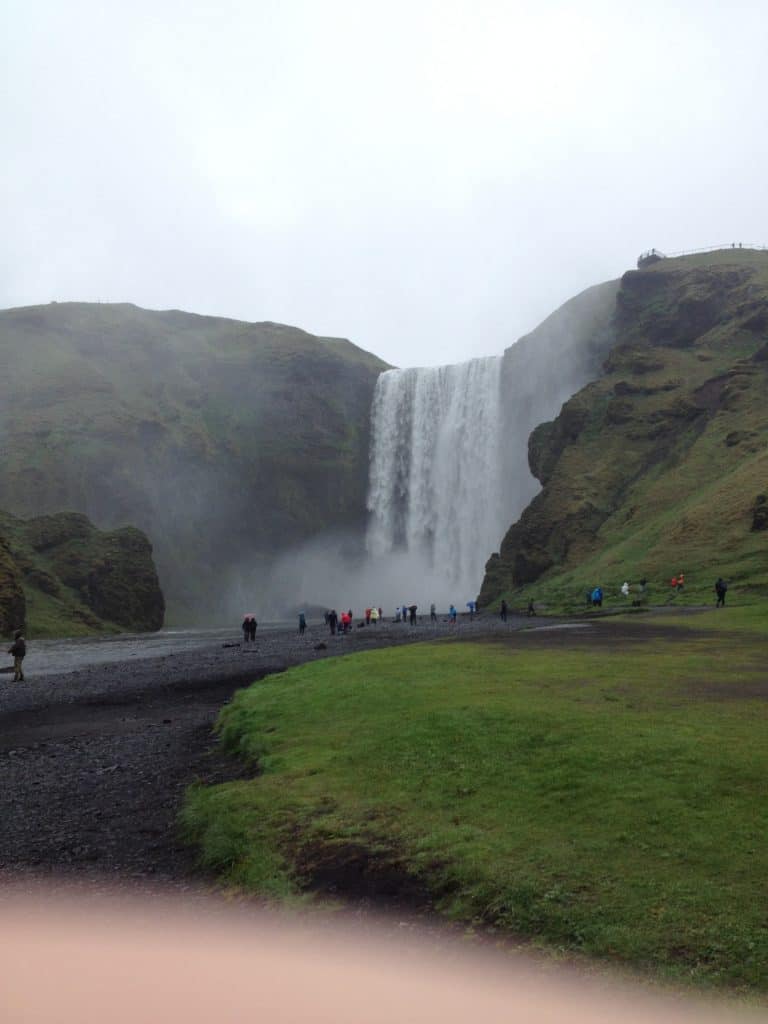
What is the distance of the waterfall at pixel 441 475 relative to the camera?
99.4 m

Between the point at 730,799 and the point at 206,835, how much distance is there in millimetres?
6109

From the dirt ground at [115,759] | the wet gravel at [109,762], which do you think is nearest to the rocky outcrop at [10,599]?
the wet gravel at [109,762]

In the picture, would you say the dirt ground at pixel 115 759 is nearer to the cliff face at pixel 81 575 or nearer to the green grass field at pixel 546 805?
the green grass field at pixel 546 805

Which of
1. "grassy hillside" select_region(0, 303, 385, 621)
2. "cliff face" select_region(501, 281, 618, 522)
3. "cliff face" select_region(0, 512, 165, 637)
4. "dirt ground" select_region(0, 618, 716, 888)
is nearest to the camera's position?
"dirt ground" select_region(0, 618, 716, 888)

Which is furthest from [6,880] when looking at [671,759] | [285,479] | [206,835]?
[285,479]

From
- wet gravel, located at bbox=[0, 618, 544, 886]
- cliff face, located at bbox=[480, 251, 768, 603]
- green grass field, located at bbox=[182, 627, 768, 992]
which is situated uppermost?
cliff face, located at bbox=[480, 251, 768, 603]

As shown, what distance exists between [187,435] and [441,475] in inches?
1532

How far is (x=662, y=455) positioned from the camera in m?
73.0

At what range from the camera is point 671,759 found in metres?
9.91

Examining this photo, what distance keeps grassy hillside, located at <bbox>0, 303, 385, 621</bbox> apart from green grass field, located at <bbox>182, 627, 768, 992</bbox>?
9362 centimetres

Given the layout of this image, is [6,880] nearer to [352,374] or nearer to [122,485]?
[122,485]

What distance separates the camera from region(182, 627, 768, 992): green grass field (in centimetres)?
682

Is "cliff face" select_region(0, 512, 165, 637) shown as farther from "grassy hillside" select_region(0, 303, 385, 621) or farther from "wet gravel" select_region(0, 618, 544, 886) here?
"wet gravel" select_region(0, 618, 544, 886)

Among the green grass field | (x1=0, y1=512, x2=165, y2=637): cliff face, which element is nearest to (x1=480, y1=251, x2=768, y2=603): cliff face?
the green grass field
